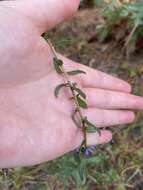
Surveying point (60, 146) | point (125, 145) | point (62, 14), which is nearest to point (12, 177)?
point (60, 146)

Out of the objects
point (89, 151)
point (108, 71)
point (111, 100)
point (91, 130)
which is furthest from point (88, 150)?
point (108, 71)

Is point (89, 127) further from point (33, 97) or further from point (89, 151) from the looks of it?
point (33, 97)

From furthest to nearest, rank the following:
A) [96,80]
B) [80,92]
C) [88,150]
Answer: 1. [96,80]
2. [88,150]
3. [80,92]

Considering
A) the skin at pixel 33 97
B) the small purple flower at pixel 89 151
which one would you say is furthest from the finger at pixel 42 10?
the small purple flower at pixel 89 151

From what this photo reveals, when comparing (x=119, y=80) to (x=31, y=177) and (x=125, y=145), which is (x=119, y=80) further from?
(x=31, y=177)

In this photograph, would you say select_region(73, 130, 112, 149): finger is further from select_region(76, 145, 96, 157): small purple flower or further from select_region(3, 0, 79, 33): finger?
select_region(3, 0, 79, 33): finger
